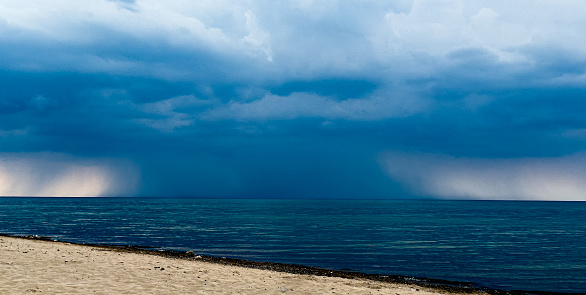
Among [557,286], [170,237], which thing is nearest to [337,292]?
[557,286]

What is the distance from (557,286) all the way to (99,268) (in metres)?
28.0

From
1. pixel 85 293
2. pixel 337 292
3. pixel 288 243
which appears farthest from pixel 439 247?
pixel 85 293

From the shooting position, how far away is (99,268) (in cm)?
2238

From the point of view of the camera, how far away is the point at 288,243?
46125 millimetres

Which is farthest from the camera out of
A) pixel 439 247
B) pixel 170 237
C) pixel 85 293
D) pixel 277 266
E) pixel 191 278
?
pixel 170 237

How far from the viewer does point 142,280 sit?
19844 millimetres

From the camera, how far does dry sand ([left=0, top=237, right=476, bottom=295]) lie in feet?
57.4

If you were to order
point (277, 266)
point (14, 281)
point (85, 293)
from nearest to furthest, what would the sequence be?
1. point (85, 293)
2. point (14, 281)
3. point (277, 266)

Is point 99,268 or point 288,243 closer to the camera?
point 99,268

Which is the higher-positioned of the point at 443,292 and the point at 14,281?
the point at 14,281

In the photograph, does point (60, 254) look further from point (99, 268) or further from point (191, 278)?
point (191, 278)

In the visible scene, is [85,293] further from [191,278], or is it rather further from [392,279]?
[392,279]

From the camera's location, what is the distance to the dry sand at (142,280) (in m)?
17.5

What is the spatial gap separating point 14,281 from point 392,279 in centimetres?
2026
